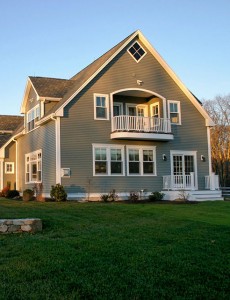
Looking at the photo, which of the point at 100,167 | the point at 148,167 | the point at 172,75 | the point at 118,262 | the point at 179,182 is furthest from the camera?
the point at 172,75

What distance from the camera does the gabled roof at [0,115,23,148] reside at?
28770mm

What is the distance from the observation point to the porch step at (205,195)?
20.1 m

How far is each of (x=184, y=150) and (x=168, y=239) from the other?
14.8 meters

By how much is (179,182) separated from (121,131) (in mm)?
4670

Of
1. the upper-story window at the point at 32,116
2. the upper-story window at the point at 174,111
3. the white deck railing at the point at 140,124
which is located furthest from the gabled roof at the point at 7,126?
the upper-story window at the point at 174,111

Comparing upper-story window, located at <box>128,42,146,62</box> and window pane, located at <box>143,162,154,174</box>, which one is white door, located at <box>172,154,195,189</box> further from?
upper-story window, located at <box>128,42,146,62</box>

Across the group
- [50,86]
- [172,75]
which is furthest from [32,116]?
[172,75]

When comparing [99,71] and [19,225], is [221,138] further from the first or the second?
[19,225]

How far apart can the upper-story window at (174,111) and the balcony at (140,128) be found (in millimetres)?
1097

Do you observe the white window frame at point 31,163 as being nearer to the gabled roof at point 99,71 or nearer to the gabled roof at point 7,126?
the gabled roof at point 99,71

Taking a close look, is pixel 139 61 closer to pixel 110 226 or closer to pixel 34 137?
pixel 34 137

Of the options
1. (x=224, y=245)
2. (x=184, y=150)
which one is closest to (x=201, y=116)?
(x=184, y=150)

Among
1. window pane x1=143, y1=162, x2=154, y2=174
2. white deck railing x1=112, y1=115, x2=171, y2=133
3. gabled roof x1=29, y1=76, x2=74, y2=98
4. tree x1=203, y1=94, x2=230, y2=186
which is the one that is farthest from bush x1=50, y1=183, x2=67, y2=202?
tree x1=203, y1=94, x2=230, y2=186

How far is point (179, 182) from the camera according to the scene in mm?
21172
